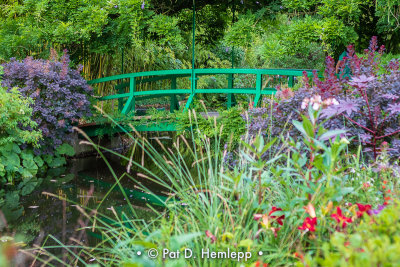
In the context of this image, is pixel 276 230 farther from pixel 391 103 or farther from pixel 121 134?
pixel 121 134

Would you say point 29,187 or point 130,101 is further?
point 130,101

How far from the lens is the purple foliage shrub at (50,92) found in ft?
20.8

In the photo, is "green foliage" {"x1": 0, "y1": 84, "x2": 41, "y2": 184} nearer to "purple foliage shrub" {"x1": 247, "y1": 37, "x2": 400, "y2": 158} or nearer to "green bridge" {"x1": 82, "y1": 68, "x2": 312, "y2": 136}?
"green bridge" {"x1": 82, "y1": 68, "x2": 312, "y2": 136}

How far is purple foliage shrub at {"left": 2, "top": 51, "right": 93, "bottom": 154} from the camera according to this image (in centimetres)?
635

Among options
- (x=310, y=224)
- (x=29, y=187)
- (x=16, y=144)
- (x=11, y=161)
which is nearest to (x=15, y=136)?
(x=16, y=144)

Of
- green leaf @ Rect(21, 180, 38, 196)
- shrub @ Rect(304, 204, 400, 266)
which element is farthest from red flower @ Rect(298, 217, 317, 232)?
green leaf @ Rect(21, 180, 38, 196)

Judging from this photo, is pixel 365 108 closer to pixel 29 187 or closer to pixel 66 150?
pixel 29 187

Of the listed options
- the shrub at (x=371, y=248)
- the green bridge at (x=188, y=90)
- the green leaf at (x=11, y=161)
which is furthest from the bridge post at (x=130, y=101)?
the shrub at (x=371, y=248)

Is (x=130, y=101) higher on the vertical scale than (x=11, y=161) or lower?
higher

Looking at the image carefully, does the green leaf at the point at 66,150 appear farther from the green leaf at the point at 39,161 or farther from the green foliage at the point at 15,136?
the green foliage at the point at 15,136

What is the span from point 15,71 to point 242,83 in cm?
646

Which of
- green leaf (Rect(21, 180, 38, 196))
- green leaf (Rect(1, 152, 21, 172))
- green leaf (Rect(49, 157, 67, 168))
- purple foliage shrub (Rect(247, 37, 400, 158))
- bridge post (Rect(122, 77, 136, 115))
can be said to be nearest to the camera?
purple foliage shrub (Rect(247, 37, 400, 158))

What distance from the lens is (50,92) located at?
645cm

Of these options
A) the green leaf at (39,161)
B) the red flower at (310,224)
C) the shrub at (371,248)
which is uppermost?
the shrub at (371,248)
